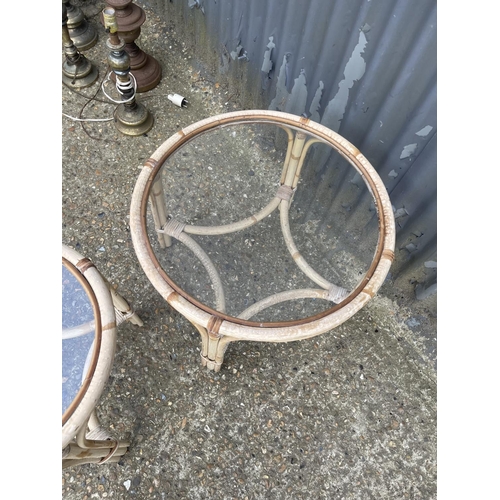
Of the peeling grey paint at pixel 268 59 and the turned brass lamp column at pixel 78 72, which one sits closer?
the peeling grey paint at pixel 268 59

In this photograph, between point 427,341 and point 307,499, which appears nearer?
point 307,499

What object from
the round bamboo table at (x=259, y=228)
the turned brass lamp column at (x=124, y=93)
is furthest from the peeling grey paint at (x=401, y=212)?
the turned brass lamp column at (x=124, y=93)

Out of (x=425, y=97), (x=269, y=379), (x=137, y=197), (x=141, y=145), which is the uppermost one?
(x=425, y=97)

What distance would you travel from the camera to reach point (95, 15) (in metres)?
2.63

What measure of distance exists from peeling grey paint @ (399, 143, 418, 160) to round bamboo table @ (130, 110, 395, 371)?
0.56 ft

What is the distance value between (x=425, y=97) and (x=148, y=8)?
6.86ft

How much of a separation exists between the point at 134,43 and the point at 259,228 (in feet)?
4.39

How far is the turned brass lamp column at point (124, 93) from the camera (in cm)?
178

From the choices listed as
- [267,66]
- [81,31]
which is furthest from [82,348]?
[81,31]

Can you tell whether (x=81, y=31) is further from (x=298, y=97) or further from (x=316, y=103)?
(x=316, y=103)

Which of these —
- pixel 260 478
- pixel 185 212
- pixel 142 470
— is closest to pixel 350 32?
pixel 185 212

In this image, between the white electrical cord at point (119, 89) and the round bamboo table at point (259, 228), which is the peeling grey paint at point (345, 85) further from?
the white electrical cord at point (119, 89)

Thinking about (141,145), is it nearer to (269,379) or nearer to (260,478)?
(269,379)

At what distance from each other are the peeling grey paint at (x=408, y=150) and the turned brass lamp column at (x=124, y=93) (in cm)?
123
